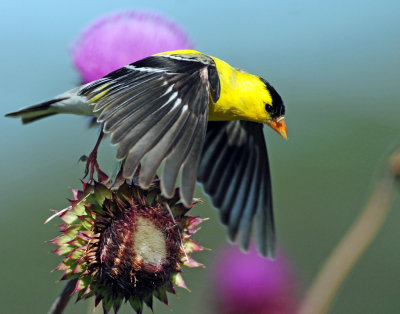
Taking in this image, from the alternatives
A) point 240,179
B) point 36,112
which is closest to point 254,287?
point 240,179

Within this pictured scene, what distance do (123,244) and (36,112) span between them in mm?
861

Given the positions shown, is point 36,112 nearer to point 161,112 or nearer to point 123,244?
point 161,112

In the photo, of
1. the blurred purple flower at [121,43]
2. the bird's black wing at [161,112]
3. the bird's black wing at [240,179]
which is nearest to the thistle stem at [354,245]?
the bird's black wing at [161,112]

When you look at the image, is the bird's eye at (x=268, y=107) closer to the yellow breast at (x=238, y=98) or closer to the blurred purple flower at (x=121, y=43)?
the yellow breast at (x=238, y=98)

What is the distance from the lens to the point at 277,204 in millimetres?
7035

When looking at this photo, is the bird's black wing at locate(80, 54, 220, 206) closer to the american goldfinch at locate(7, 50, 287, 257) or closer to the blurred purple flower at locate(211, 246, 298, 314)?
the american goldfinch at locate(7, 50, 287, 257)

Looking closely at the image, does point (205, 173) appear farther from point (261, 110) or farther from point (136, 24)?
point (136, 24)

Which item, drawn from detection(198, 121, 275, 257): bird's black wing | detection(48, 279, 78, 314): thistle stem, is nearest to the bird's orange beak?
detection(198, 121, 275, 257): bird's black wing

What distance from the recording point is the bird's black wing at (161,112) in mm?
1773

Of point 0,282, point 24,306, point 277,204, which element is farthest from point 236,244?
point 277,204

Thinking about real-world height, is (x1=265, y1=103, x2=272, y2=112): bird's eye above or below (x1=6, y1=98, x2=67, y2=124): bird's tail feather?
above

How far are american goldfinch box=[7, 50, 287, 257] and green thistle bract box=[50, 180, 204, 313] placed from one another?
7.8 inches

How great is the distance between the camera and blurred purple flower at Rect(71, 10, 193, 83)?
8.33ft

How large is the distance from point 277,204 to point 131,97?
5.20 m
